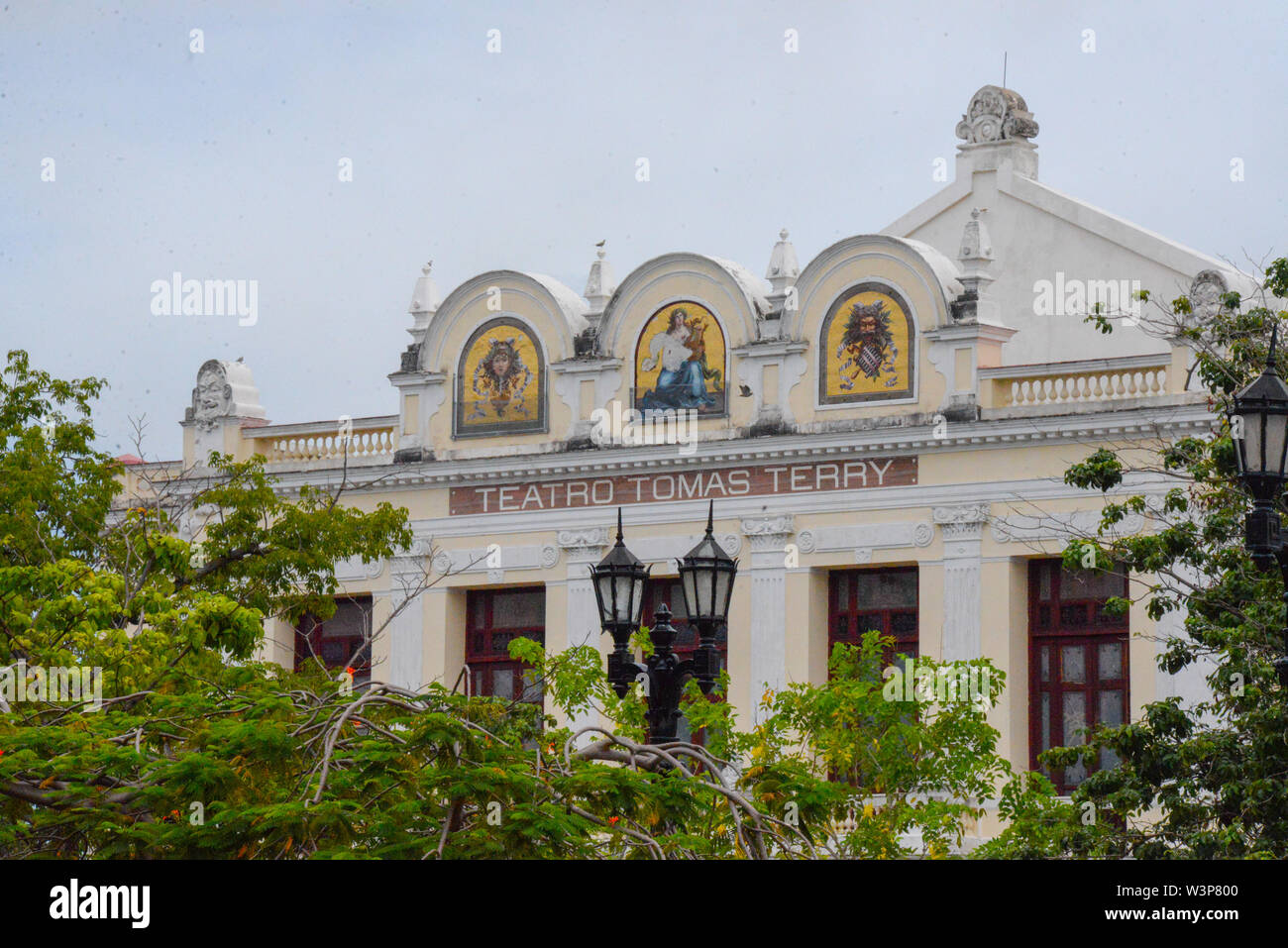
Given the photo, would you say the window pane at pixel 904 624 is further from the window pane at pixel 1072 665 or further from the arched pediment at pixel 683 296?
the arched pediment at pixel 683 296

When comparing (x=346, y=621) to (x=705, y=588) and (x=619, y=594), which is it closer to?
(x=619, y=594)

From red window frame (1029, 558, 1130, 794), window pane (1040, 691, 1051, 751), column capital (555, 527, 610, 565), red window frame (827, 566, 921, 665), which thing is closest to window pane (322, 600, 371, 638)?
column capital (555, 527, 610, 565)

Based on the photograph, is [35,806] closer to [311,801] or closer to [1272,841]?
A: [311,801]

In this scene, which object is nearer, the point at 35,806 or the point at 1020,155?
the point at 35,806

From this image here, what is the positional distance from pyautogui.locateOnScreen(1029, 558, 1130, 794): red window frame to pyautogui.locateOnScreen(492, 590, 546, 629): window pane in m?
7.75

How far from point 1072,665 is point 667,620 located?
12367 mm

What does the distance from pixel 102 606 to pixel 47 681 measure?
888 mm

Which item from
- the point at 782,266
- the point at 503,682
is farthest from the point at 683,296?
the point at 503,682

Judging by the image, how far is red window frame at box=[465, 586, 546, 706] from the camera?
3344 cm

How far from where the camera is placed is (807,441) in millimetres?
30562

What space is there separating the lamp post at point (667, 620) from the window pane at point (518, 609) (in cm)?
1517

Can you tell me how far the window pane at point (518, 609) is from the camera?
3356 cm
